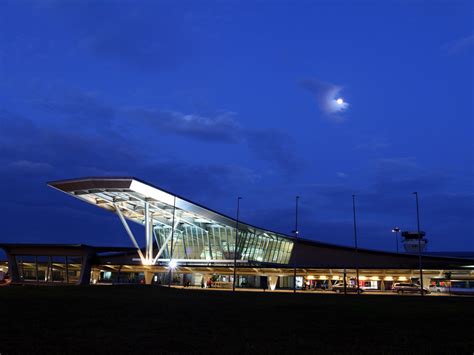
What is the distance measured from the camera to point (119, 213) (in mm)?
63688

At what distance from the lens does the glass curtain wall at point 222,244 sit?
72.3m

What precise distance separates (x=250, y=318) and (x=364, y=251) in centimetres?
5299

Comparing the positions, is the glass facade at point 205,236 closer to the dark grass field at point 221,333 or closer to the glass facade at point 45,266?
the glass facade at point 45,266

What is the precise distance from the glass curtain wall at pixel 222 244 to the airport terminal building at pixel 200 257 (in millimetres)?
158

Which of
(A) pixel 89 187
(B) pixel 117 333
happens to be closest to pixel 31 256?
(A) pixel 89 187

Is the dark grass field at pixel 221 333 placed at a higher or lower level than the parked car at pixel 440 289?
higher

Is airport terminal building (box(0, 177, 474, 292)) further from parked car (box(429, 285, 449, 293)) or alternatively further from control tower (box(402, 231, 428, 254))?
control tower (box(402, 231, 428, 254))

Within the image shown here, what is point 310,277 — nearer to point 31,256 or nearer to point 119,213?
point 119,213

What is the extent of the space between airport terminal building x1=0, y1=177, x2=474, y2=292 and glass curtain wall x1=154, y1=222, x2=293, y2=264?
16 cm

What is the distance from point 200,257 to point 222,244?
5333 millimetres

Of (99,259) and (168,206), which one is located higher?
(168,206)

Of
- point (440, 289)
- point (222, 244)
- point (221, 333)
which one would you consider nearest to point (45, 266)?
point (222, 244)

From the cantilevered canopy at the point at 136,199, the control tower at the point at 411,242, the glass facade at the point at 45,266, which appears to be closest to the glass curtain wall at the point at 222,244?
the cantilevered canopy at the point at 136,199

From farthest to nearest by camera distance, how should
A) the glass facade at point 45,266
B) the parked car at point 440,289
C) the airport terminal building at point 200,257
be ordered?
the glass facade at point 45,266, the airport terminal building at point 200,257, the parked car at point 440,289
